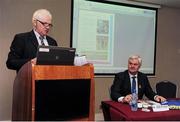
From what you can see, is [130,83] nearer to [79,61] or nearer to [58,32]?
[79,61]

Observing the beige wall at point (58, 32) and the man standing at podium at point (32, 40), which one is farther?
the beige wall at point (58, 32)

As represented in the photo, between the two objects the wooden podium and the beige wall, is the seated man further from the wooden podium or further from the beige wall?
the beige wall

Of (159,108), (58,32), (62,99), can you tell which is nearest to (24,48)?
(62,99)

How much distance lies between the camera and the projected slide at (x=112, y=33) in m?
4.43

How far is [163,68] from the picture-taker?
5332mm

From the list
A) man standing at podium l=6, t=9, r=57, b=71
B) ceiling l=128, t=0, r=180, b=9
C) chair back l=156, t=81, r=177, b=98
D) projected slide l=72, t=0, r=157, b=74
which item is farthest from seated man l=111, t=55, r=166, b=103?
ceiling l=128, t=0, r=180, b=9

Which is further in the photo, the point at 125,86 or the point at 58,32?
the point at 58,32

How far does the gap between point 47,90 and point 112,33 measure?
131 inches

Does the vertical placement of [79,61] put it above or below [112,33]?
below

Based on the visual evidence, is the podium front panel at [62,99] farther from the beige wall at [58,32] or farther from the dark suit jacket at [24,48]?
the beige wall at [58,32]

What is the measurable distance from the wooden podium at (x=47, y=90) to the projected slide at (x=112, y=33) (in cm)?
272

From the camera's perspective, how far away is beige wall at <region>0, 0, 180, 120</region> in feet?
12.6

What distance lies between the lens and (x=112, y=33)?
474 cm

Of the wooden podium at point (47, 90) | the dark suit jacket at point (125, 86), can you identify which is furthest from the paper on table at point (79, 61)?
the dark suit jacket at point (125, 86)
